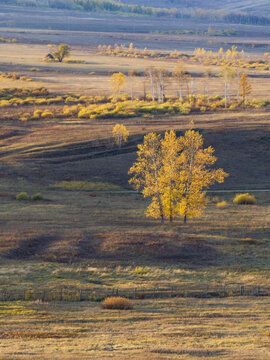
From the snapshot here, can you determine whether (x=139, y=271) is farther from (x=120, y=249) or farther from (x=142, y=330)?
(x=142, y=330)

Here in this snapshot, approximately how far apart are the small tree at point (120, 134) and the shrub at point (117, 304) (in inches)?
2494

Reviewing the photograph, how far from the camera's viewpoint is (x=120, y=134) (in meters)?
91.8

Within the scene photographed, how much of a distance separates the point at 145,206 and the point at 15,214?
15.2m

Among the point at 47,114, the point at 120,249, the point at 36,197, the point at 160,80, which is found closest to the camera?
the point at 120,249

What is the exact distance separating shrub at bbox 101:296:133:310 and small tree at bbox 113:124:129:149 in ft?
208

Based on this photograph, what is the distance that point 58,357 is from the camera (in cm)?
1920

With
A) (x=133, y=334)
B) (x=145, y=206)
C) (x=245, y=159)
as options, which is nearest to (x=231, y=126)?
(x=245, y=159)

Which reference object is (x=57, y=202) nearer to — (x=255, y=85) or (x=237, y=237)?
(x=237, y=237)

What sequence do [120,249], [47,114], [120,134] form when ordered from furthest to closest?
[47,114]
[120,134]
[120,249]

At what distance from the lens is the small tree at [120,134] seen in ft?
300

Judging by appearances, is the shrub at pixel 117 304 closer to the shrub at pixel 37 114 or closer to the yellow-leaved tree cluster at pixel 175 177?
the yellow-leaved tree cluster at pixel 175 177

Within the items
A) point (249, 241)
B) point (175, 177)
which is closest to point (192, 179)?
point (175, 177)

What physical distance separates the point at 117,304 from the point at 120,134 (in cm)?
6483

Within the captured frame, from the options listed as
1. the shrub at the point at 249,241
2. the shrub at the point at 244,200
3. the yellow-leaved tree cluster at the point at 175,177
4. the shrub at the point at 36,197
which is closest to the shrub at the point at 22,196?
the shrub at the point at 36,197
